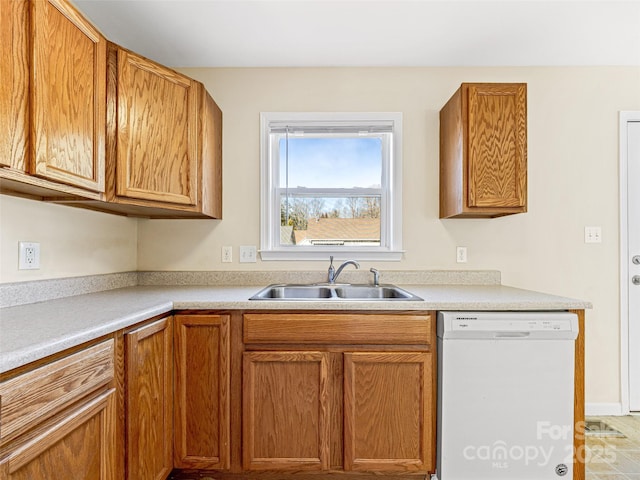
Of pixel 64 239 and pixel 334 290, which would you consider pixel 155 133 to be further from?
pixel 334 290

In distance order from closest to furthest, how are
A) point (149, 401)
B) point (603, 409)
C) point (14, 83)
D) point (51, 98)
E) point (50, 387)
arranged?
point (50, 387), point (14, 83), point (51, 98), point (149, 401), point (603, 409)

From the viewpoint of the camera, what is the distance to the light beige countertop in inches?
38.7

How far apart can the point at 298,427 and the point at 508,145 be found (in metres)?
1.82

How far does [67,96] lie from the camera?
1.35 metres

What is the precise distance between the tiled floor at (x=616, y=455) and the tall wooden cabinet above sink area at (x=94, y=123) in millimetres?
2510

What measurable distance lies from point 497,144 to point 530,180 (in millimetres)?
619

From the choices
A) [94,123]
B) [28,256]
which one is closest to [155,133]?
[94,123]

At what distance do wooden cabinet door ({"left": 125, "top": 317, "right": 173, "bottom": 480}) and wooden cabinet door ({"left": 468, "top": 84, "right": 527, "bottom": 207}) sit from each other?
175 cm

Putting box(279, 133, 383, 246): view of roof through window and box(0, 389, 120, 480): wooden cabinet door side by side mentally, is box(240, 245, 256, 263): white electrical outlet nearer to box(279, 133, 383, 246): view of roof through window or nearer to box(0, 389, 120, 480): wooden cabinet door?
box(279, 133, 383, 246): view of roof through window

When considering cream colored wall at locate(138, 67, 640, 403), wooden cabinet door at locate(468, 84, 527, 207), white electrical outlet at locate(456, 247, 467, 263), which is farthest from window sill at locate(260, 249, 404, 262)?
wooden cabinet door at locate(468, 84, 527, 207)

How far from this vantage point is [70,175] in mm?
1380

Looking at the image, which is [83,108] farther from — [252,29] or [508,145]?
[508,145]

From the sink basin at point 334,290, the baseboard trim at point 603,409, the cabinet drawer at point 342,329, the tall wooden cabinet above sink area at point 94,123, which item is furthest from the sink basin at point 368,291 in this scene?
the baseboard trim at point 603,409

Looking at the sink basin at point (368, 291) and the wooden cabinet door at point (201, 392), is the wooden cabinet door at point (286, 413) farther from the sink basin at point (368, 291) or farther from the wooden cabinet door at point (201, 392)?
the sink basin at point (368, 291)
